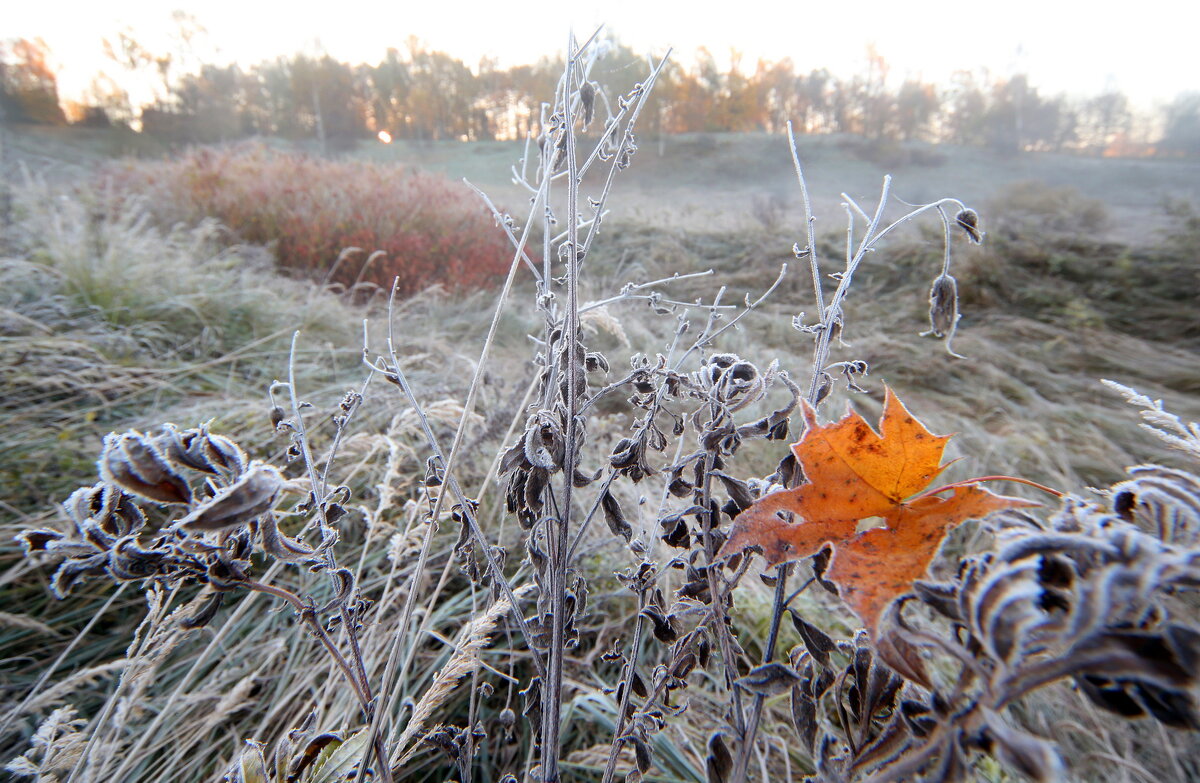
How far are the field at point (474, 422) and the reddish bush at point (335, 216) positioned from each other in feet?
0.84

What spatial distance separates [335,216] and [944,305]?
4.68 m

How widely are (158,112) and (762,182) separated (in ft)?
28.0

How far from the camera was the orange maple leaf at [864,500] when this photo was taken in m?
0.33

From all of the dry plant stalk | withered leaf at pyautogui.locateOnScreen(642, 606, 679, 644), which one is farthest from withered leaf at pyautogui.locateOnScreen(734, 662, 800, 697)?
withered leaf at pyautogui.locateOnScreen(642, 606, 679, 644)

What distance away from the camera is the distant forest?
607 centimetres

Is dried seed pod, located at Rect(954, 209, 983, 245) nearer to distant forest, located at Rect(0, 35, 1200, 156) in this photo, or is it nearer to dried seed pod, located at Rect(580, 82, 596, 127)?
dried seed pod, located at Rect(580, 82, 596, 127)

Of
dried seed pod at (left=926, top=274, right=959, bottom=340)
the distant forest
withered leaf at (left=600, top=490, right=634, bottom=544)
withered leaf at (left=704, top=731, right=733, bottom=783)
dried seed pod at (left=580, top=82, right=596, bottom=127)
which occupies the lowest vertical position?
withered leaf at (left=704, top=731, right=733, bottom=783)

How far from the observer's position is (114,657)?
45.1 inches

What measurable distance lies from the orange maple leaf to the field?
39 mm

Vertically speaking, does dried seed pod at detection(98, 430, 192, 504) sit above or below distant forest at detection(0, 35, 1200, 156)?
below

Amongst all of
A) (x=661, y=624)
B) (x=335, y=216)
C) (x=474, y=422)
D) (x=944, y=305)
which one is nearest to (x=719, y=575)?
(x=661, y=624)

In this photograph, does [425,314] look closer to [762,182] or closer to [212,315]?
[212,315]

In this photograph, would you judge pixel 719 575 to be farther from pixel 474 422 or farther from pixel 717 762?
pixel 474 422

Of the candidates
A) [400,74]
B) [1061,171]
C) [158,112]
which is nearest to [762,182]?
[1061,171]
